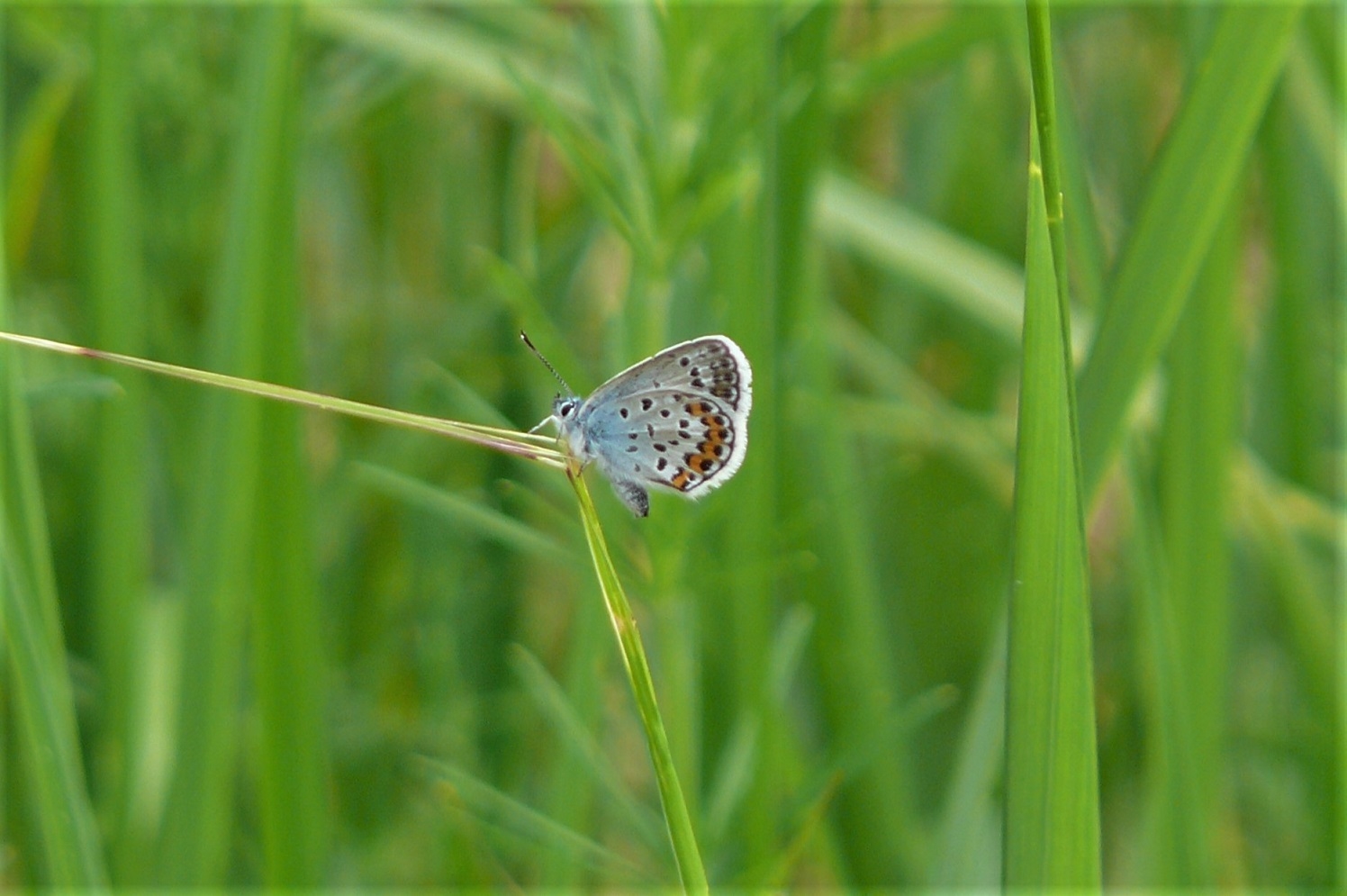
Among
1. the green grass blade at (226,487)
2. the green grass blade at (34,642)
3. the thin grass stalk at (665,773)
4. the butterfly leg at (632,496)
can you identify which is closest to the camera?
the thin grass stalk at (665,773)

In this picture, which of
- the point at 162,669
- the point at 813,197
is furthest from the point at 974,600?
the point at 162,669

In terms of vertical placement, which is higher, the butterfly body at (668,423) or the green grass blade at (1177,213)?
the green grass blade at (1177,213)

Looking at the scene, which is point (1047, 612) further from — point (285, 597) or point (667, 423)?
point (285, 597)

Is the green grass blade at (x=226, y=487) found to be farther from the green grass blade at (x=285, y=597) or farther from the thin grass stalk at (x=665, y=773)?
the thin grass stalk at (x=665, y=773)

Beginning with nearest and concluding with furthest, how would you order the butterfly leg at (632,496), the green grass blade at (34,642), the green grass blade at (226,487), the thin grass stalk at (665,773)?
1. the thin grass stalk at (665,773)
2. the green grass blade at (34,642)
3. the butterfly leg at (632,496)
4. the green grass blade at (226,487)

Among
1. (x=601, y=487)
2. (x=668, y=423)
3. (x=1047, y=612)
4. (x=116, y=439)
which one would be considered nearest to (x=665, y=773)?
(x=1047, y=612)

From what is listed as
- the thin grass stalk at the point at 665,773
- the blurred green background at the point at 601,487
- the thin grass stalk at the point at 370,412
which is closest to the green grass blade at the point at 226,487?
the blurred green background at the point at 601,487

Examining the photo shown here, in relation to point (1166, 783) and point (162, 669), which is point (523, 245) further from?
point (1166, 783)
